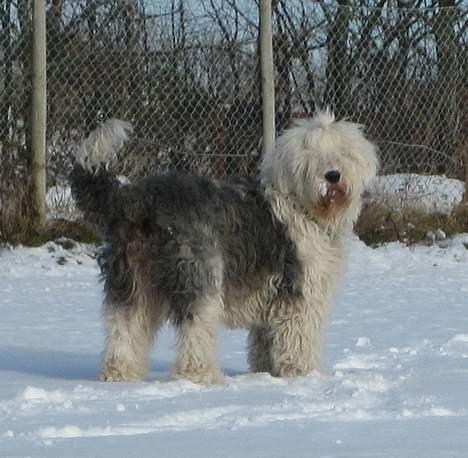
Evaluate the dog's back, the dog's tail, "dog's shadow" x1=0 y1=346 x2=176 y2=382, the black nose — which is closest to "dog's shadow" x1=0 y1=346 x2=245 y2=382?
"dog's shadow" x1=0 y1=346 x2=176 y2=382

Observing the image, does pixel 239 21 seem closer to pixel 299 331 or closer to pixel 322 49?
pixel 322 49

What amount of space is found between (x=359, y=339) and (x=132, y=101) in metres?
4.17

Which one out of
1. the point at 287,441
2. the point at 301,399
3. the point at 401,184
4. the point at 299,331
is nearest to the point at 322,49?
the point at 401,184

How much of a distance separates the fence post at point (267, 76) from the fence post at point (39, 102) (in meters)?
1.96

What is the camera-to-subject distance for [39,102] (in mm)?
10328

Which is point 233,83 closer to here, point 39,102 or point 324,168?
point 39,102

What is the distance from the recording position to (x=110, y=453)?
4219 mm

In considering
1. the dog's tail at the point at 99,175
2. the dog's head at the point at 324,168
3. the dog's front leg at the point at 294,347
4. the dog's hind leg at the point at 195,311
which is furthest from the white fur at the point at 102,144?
the dog's front leg at the point at 294,347

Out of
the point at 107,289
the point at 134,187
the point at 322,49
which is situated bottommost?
the point at 107,289

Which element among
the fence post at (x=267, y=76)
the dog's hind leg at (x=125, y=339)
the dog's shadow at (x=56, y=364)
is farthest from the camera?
the fence post at (x=267, y=76)

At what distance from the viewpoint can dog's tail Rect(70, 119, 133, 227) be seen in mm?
5988

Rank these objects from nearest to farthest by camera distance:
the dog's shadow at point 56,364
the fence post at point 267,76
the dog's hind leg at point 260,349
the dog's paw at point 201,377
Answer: the dog's paw at point 201,377, the dog's shadow at point 56,364, the dog's hind leg at point 260,349, the fence post at point 267,76

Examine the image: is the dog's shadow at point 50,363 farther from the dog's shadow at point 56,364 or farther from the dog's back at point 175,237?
the dog's back at point 175,237

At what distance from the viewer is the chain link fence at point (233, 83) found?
10.5 m
